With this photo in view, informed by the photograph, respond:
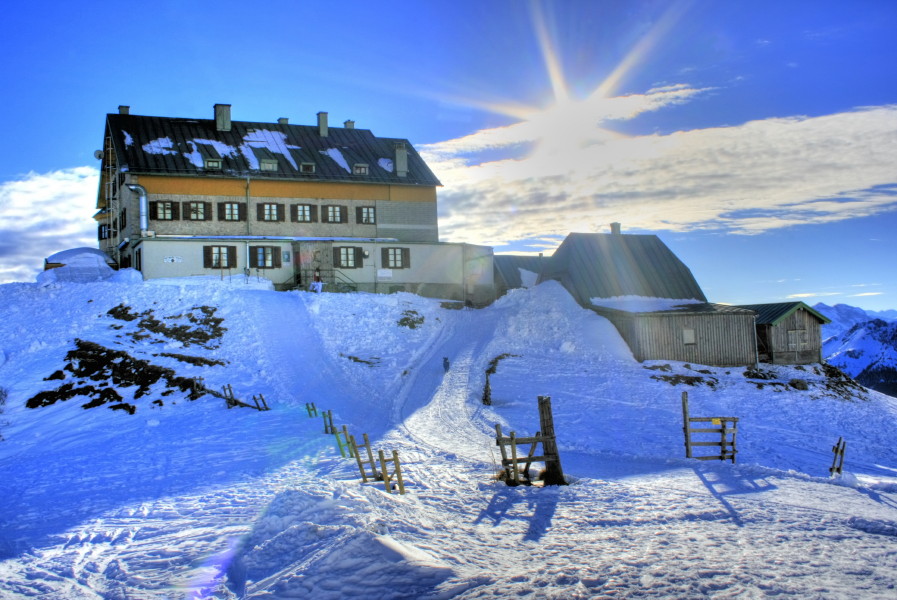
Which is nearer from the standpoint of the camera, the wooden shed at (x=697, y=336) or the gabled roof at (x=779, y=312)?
the wooden shed at (x=697, y=336)

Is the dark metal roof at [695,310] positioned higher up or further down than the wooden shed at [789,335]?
higher up

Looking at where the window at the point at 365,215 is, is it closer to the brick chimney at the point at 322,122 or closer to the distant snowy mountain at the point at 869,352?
the brick chimney at the point at 322,122

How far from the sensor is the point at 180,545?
1243cm

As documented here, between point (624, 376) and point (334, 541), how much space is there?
2306 cm

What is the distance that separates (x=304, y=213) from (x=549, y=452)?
32.8 meters

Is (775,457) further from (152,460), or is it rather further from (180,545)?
(152,460)

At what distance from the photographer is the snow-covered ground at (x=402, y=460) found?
10086mm

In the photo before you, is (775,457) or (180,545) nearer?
(180,545)

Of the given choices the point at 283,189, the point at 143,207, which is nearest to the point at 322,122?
the point at 283,189

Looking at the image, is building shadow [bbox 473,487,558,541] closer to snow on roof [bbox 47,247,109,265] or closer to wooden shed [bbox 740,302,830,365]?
wooden shed [bbox 740,302,830,365]

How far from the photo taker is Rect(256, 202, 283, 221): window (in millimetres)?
43844

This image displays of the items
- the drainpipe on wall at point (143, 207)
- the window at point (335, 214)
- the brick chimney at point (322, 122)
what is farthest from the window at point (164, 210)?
the brick chimney at point (322, 122)

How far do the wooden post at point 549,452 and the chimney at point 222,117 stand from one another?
39391 mm

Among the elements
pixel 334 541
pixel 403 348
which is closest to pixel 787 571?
pixel 334 541
